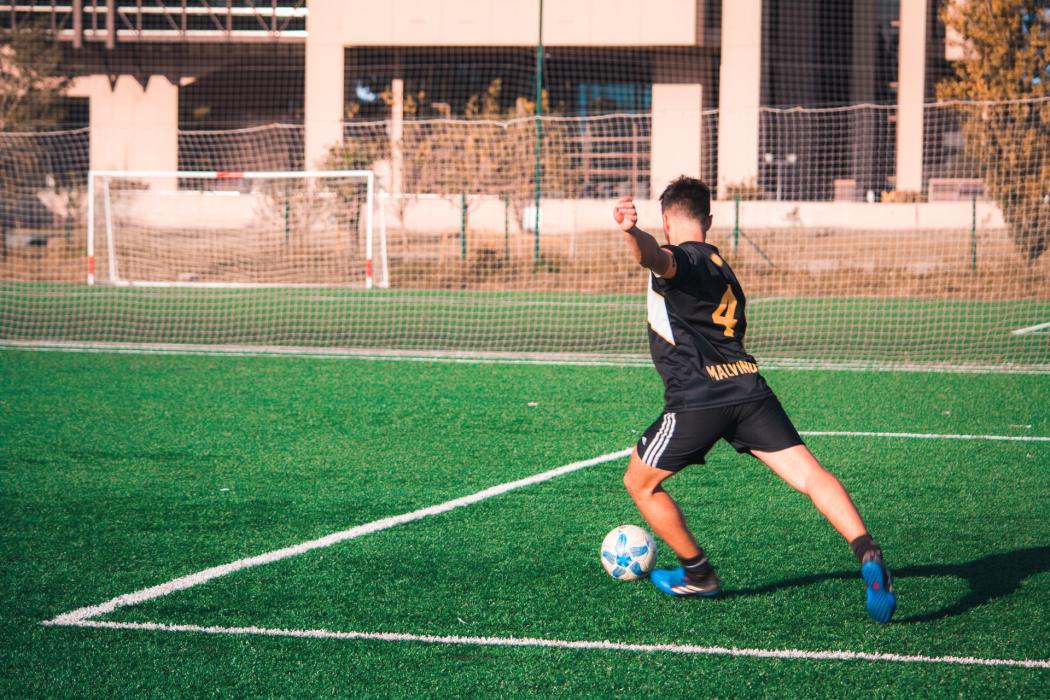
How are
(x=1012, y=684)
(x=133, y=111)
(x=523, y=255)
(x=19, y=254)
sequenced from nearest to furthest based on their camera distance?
(x=1012, y=684) < (x=523, y=255) < (x=19, y=254) < (x=133, y=111)

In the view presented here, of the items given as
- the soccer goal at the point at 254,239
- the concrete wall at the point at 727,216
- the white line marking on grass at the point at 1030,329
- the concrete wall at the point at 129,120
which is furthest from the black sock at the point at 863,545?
the concrete wall at the point at 129,120

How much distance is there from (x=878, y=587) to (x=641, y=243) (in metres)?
1.39

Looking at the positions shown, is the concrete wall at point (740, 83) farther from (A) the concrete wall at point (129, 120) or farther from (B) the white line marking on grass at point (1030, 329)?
(B) the white line marking on grass at point (1030, 329)

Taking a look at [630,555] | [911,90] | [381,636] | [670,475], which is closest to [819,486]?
[670,475]

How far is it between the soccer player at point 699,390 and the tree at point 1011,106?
16.3 metres

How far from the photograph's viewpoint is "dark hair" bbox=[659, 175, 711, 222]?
15.2ft

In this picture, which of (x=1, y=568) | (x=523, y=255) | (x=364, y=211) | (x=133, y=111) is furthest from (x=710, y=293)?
(x=133, y=111)

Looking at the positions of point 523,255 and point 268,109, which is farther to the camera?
point 268,109

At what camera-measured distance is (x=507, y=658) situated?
410 cm

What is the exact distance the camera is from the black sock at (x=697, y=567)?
15.5 feet

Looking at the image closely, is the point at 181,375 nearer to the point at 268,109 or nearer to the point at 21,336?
the point at 21,336

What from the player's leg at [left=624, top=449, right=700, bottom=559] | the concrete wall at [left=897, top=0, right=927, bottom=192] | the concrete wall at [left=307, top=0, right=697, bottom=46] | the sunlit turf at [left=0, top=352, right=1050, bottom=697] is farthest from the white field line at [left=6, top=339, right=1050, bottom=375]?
the concrete wall at [left=897, top=0, right=927, bottom=192]

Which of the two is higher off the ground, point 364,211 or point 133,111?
point 133,111

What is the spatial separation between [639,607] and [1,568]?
8.72 ft
